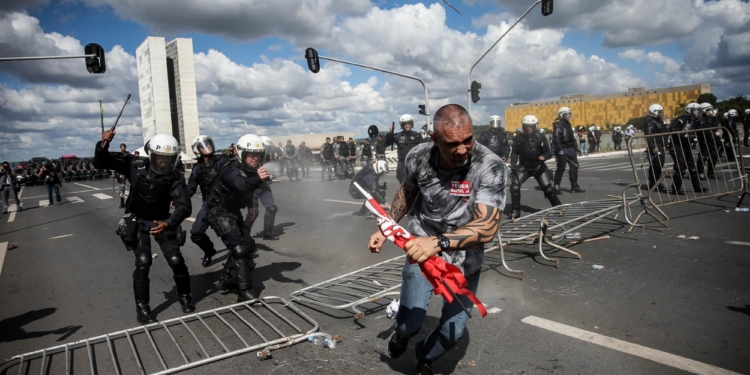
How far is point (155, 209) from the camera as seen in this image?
4.99 metres

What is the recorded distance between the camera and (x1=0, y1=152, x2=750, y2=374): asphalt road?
11.4ft

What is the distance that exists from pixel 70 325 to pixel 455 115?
4.47 m

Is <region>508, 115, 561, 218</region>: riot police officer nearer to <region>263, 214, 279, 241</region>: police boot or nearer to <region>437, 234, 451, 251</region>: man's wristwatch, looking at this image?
<region>263, 214, 279, 241</region>: police boot

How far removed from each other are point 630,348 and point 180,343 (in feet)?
11.6

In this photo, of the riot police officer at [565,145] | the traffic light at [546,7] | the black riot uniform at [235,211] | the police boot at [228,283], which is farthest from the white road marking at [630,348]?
the traffic light at [546,7]

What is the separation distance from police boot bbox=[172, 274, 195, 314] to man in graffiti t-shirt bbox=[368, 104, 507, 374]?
2763 mm

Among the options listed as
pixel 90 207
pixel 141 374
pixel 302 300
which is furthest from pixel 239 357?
pixel 90 207

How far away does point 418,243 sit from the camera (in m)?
2.50

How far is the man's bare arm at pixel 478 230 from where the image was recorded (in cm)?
254

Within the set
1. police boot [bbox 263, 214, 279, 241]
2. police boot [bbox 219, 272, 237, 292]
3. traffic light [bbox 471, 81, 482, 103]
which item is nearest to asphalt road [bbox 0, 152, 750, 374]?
police boot [bbox 219, 272, 237, 292]

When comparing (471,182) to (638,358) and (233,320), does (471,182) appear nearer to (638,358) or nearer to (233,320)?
(638,358)

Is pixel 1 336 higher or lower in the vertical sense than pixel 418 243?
lower

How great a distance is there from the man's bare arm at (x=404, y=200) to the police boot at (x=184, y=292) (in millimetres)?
2845

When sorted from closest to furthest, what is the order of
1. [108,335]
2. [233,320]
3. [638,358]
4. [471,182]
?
[471,182]
[638,358]
[108,335]
[233,320]
